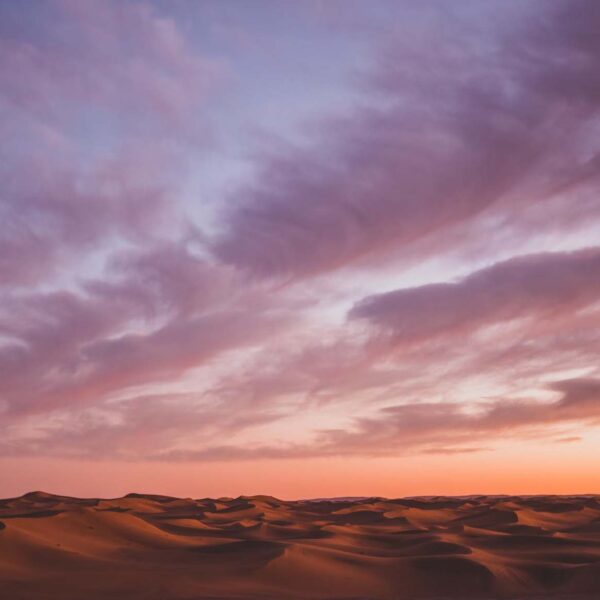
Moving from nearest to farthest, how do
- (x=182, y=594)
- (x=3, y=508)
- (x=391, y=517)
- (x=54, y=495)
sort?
(x=182, y=594)
(x=391, y=517)
(x=3, y=508)
(x=54, y=495)

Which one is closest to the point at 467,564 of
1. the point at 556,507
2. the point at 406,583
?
the point at 406,583

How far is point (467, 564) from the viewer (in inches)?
658

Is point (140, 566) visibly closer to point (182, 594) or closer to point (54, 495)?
point (182, 594)

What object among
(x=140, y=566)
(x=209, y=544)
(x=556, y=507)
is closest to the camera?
(x=140, y=566)

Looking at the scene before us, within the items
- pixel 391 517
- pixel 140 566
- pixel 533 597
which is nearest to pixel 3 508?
pixel 391 517

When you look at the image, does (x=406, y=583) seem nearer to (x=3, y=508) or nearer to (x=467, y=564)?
(x=467, y=564)

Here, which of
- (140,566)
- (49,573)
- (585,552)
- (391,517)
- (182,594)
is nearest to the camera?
(182,594)

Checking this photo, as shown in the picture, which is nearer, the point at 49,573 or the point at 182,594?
the point at 182,594

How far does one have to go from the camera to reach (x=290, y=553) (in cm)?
1762

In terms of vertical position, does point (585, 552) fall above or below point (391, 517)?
below

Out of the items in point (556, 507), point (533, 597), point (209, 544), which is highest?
point (556, 507)

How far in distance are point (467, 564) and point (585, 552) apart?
15.0 ft

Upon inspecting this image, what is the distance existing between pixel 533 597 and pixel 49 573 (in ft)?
30.4

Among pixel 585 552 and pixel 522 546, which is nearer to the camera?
pixel 585 552
